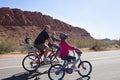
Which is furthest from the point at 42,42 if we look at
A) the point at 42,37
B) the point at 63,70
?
the point at 63,70

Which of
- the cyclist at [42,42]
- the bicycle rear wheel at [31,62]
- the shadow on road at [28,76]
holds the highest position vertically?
the cyclist at [42,42]

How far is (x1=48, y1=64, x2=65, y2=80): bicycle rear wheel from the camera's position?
11.0 meters

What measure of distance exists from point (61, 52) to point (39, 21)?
102 meters

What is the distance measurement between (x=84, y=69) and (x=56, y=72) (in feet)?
5.17

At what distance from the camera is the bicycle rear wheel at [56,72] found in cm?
1102

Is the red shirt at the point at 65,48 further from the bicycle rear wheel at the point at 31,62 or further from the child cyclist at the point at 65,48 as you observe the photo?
the bicycle rear wheel at the point at 31,62

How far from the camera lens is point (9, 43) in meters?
32.2

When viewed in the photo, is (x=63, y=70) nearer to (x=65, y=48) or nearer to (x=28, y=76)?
(x=65, y=48)

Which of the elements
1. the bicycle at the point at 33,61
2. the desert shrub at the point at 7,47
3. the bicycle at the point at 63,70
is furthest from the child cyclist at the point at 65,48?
the desert shrub at the point at 7,47

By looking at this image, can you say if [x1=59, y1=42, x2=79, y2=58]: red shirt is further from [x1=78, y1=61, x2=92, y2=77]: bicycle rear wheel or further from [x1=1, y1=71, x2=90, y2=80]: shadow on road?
[x1=1, y1=71, x2=90, y2=80]: shadow on road

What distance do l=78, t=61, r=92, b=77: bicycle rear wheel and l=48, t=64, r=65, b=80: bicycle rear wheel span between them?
113cm

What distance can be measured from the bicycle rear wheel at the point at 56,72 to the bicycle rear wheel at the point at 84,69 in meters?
1.13

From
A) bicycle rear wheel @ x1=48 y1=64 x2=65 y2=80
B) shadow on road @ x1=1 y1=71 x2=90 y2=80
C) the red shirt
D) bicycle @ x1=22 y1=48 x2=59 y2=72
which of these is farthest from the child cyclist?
bicycle @ x1=22 y1=48 x2=59 y2=72

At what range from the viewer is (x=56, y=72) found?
11.1 m
